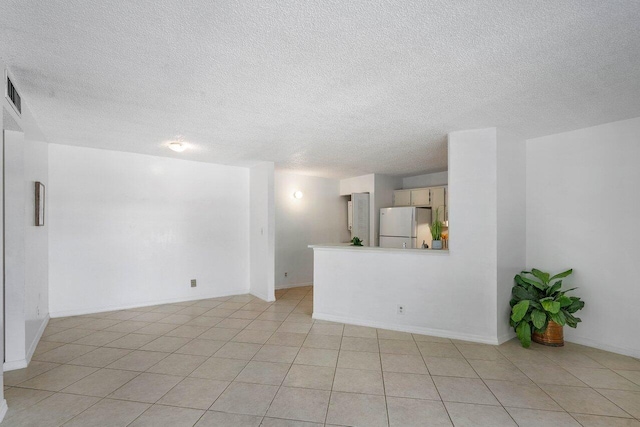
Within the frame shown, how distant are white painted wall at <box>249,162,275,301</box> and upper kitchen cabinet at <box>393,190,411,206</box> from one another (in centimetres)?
281

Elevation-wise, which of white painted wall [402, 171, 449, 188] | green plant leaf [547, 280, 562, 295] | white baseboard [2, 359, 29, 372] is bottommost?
white baseboard [2, 359, 29, 372]

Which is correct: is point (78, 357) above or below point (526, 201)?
below

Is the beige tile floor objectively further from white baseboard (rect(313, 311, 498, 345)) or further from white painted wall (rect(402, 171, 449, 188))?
white painted wall (rect(402, 171, 449, 188))

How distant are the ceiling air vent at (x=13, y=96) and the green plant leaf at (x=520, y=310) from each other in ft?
15.9

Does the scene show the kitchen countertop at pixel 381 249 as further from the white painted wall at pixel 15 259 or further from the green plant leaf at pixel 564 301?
the white painted wall at pixel 15 259

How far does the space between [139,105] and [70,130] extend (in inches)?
60.1

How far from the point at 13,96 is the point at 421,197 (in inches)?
228

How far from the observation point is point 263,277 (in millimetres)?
5457

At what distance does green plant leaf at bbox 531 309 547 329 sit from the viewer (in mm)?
3170

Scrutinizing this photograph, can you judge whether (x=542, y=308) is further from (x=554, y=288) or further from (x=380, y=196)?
(x=380, y=196)

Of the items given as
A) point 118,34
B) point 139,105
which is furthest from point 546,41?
point 139,105

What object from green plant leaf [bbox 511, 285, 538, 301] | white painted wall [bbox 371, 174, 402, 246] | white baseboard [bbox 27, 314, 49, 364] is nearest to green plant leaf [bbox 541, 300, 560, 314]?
green plant leaf [bbox 511, 285, 538, 301]

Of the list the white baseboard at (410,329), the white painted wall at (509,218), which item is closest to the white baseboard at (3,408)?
the white baseboard at (410,329)

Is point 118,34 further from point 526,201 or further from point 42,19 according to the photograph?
point 526,201
